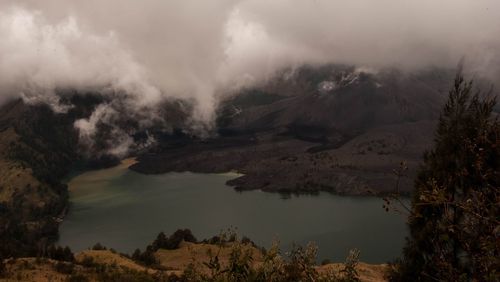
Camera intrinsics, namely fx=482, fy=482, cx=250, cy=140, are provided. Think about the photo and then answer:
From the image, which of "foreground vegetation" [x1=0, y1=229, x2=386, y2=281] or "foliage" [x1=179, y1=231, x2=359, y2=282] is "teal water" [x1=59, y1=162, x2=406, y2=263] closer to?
"foreground vegetation" [x1=0, y1=229, x2=386, y2=281]

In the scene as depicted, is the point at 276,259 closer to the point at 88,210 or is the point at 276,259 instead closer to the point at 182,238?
the point at 182,238

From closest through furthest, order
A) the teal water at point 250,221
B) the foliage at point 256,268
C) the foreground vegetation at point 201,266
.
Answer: the foliage at point 256,268 < the foreground vegetation at point 201,266 < the teal water at point 250,221

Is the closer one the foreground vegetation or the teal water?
the foreground vegetation

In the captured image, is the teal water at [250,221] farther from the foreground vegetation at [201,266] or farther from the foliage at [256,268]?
the foliage at [256,268]

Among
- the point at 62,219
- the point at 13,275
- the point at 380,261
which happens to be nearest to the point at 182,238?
the point at 380,261

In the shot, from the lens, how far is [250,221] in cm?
14675

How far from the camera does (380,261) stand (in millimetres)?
102625

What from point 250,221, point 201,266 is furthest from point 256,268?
point 250,221

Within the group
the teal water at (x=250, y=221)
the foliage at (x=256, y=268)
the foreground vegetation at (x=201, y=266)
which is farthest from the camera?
the teal water at (x=250, y=221)

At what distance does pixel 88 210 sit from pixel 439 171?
165684 mm

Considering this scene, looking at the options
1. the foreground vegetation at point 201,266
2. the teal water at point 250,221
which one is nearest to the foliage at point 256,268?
the foreground vegetation at point 201,266

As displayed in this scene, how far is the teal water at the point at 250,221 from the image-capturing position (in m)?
121

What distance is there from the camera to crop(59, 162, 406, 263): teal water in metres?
121

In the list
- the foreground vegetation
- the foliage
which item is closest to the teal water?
the foreground vegetation
